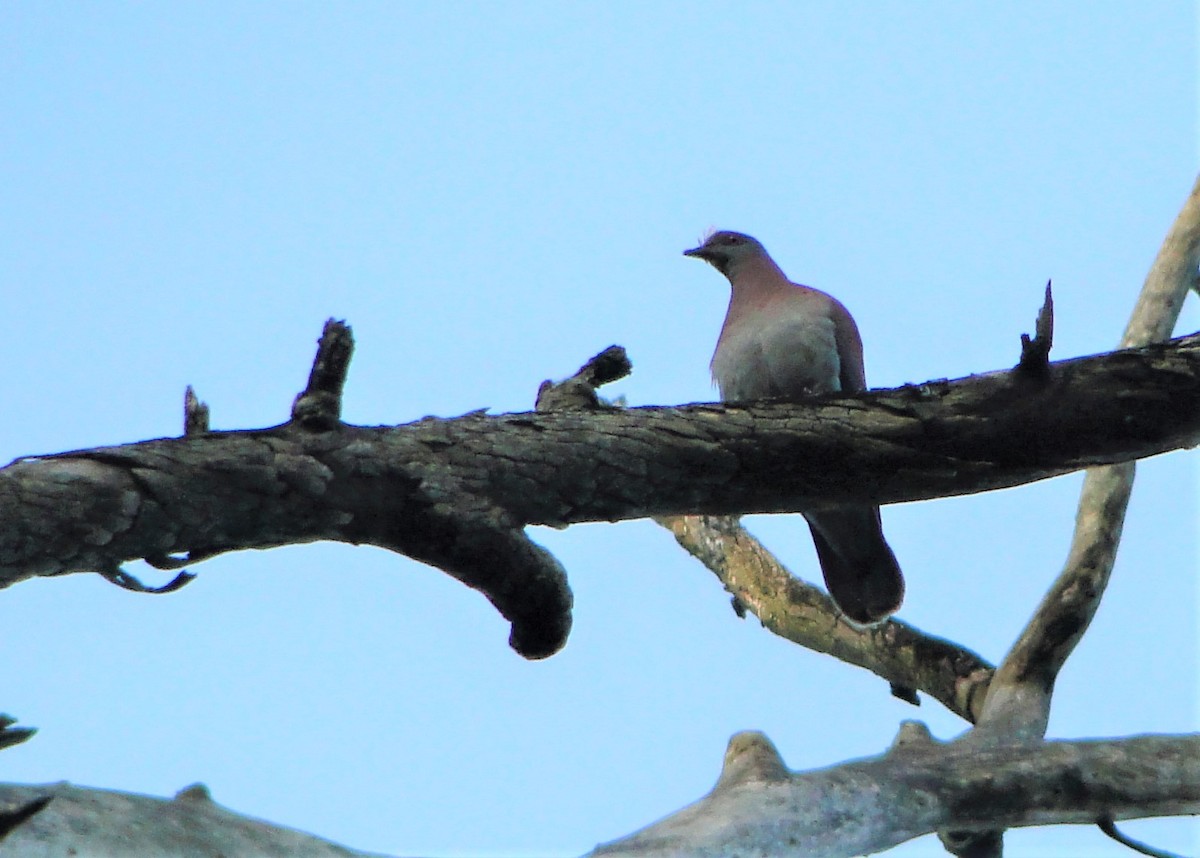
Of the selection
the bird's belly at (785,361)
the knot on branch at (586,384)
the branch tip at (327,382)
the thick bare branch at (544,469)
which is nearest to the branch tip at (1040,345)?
the thick bare branch at (544,469)

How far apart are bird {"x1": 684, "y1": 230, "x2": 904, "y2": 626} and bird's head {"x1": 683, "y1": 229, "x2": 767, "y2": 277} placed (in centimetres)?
55

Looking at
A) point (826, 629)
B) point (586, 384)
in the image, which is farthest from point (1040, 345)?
point (826, 629)

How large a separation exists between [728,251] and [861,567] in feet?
7.16

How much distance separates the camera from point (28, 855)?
189 cm

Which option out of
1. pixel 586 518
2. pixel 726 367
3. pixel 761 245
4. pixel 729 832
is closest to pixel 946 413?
pixel 586 518

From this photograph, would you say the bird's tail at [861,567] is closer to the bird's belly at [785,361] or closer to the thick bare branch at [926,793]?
the bird's belly at [785,361]

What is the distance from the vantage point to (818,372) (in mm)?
5242

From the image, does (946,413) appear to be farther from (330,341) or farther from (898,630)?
(898,630)

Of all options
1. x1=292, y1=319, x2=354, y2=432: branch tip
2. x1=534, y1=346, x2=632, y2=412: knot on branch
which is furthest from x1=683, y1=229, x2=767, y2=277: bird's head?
x1=292, y1=319, x2=354, y2=432: branch tip

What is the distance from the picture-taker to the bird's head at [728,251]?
651cm

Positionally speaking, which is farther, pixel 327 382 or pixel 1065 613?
pixel 1065 613

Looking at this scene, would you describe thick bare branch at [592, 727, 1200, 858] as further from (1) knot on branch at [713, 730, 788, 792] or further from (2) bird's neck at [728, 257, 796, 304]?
(2) bird's neck at [728, 257, 796, 304]

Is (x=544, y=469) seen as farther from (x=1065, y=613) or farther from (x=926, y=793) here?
(x=1065, y=613)

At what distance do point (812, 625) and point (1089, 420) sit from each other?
261 centimetres
